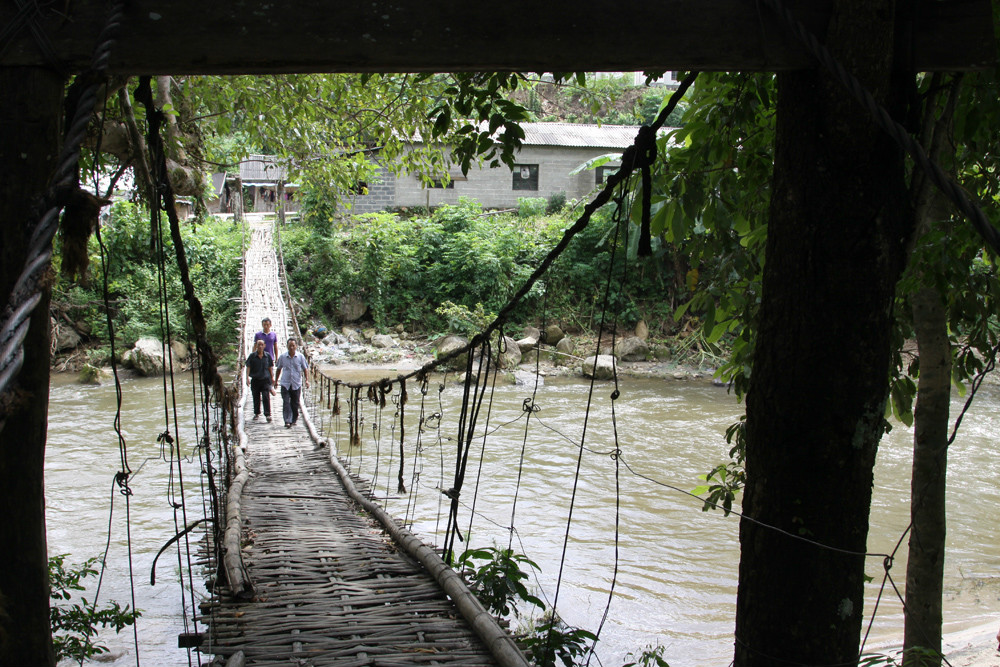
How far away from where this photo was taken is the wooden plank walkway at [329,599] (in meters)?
1.99

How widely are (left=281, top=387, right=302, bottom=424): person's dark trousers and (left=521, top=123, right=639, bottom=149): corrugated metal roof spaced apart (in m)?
11.0

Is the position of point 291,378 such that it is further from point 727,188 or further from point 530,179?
point 530,179

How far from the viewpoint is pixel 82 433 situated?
27.5 ft

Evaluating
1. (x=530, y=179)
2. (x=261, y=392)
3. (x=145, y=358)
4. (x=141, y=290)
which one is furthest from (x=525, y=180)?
(x=261, y=392)

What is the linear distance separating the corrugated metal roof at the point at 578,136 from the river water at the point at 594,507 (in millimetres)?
7519

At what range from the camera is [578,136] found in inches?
656

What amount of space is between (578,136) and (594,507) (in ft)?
38.6

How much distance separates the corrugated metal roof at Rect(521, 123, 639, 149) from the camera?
16.2 meters

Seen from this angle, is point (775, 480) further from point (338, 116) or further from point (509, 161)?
point (338, 116)

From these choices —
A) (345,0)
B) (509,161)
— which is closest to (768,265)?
(345,0)

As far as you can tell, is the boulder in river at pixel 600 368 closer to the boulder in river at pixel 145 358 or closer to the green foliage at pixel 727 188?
the boulder in river at pixel 145 358

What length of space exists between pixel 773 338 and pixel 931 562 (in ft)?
4.20

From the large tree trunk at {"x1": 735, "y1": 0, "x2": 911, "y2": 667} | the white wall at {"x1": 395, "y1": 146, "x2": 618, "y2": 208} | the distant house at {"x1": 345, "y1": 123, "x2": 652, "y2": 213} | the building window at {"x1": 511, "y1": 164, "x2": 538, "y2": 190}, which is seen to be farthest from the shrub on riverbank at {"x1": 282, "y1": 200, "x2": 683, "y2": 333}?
the large tree trunk at {"x1": 735, "y1": 0, "x2": 911, "y2": 667}

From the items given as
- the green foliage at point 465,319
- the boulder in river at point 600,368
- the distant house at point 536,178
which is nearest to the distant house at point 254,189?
the distant house at point 536,178
